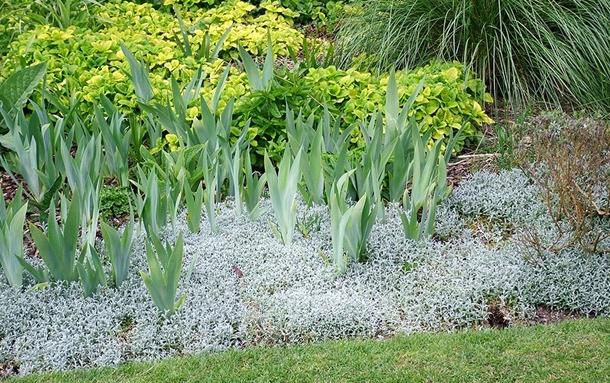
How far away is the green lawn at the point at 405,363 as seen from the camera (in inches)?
135

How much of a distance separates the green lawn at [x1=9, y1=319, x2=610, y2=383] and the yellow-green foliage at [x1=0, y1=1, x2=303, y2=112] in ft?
6.98

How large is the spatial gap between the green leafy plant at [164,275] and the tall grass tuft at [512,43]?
2.76 m

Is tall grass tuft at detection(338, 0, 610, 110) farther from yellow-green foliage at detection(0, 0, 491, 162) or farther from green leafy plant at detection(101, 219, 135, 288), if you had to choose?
green leafy plant at detection(101, 219, 135, 288)

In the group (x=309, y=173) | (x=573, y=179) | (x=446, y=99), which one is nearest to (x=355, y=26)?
(x=446, y=99)

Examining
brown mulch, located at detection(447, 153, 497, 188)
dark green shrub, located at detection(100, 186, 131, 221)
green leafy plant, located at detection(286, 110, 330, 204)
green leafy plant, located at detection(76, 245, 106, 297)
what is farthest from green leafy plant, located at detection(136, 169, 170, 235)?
brown mulch, located at detection(447, 153, 497, 188)

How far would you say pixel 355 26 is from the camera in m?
6.51

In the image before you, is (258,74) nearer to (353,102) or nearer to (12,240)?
(353,102)

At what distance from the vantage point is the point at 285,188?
4.23 meters

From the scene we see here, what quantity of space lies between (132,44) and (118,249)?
8.40 feet

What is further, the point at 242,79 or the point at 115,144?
the point at 242,79

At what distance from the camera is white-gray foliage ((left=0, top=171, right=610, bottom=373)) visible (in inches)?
148

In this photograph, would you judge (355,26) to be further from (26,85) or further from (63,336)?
(63,336)

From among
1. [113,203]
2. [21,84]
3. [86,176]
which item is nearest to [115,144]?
[113,203]

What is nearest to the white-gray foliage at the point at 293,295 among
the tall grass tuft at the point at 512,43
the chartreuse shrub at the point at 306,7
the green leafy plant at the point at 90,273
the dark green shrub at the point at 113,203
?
the green leafy plant at the point at 90,273
